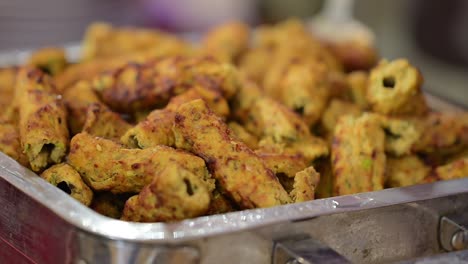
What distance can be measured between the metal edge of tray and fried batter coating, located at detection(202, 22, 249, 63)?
934mm

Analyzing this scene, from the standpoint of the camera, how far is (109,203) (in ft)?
3.82

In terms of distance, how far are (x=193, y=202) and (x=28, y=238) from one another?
0.88ft

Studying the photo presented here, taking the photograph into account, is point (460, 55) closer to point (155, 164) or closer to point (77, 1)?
point (77, 1)

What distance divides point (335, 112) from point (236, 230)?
0.65 m

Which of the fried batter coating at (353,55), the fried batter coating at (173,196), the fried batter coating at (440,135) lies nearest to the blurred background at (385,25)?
the fried batter coating at (353,55)

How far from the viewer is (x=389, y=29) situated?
3553 mm

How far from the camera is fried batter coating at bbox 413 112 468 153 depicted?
1.40 metres

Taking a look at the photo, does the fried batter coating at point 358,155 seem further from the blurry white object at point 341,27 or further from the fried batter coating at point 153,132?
the blurry white object at point 341,27

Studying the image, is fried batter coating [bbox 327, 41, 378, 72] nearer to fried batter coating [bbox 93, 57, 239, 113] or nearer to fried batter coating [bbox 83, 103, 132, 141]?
fried batter coating [bbox 93, 57, 239, 113]

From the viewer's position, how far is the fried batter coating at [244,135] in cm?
135

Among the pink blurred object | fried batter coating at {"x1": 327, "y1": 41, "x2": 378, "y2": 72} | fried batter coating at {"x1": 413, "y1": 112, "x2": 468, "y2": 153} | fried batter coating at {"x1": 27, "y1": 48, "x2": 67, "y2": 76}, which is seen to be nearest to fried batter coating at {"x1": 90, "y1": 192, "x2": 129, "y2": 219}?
fried batter coating at {"x1": 413, "y1": 112, "x2": 468, "y2": 153}

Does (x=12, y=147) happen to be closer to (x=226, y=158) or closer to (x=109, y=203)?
(x=109, y=203)

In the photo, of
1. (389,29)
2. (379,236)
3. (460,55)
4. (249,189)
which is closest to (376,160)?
(379,236)

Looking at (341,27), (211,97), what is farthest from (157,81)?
(341,27)
